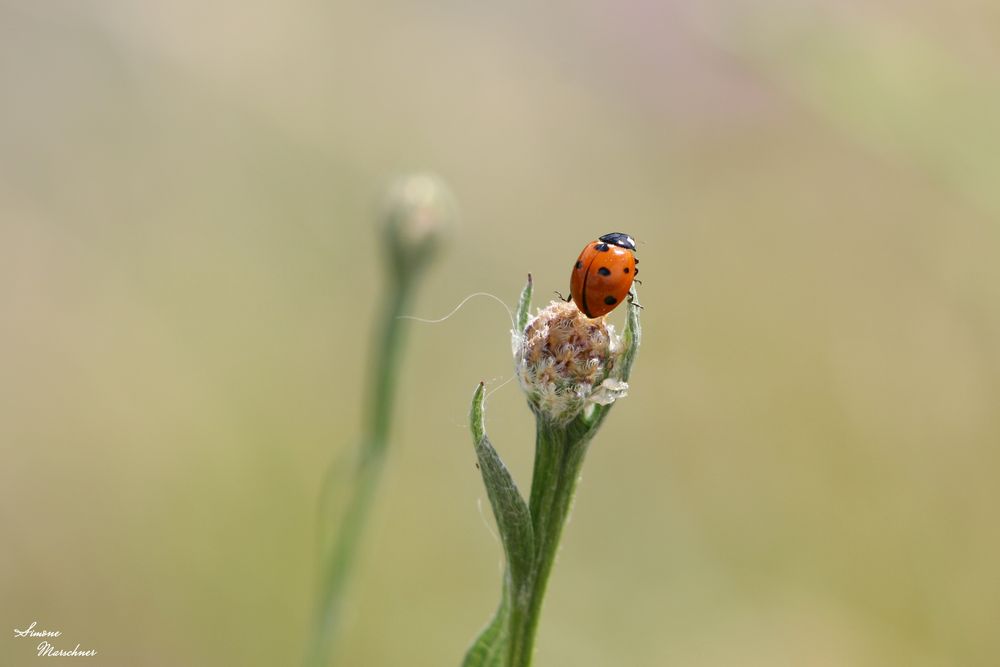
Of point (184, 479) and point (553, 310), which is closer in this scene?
point (553, 310)

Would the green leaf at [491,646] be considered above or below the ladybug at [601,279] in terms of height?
below

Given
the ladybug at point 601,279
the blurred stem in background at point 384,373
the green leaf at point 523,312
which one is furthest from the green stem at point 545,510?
the blurred stem in background at point 384,373

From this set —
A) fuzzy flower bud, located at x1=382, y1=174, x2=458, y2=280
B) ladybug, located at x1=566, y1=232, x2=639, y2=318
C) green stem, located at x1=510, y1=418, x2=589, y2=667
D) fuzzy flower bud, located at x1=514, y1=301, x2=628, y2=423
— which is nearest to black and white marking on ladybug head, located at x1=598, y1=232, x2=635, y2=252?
ladybug, located at x1=566, y1=232, x2=639, y2=318

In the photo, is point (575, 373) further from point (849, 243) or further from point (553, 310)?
point (849, 243)

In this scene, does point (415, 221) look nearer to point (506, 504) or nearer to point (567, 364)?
point (567, 364)

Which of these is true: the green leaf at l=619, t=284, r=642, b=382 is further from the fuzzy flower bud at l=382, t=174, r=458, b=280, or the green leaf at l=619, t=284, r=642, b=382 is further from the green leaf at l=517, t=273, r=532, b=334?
the fuzzy flower bud at l=382, t=174, r=458, b=280

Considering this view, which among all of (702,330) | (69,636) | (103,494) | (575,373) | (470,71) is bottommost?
(69,636)

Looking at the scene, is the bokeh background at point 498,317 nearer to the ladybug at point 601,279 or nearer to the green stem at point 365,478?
the green stem at point 365,478

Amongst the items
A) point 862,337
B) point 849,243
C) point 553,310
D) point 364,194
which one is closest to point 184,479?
point 364,194
